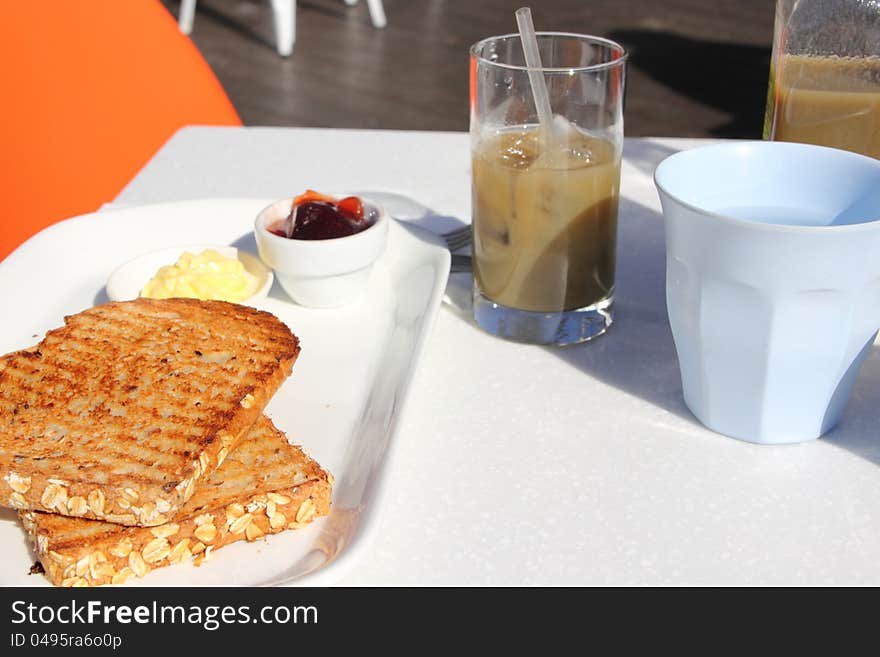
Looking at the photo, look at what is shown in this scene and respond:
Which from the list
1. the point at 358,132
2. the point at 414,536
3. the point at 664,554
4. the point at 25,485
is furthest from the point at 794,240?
→ the point at 358,132

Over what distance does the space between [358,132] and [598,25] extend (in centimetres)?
414

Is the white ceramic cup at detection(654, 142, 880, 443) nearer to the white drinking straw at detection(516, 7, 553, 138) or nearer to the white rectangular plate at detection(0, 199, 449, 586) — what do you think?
the white drinking straw at detection(516, 7, 553, 138)

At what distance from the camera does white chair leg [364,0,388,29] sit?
217 inches

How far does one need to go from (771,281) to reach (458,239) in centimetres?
55

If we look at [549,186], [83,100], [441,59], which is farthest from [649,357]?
[441,59]

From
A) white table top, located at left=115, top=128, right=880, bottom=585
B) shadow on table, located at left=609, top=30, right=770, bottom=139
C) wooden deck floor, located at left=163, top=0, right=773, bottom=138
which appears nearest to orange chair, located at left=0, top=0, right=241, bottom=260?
white table top, located at left=115, top=128, right=880, bottom=585

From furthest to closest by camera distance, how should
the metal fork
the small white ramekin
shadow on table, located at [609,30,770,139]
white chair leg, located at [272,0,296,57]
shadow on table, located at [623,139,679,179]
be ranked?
white chair leg, located at [272,0,296,57]
shadow on table, located at [609,30,770,139]
shadow on table, located at [623,139,679,179]
the metal fork
the small white ramekin

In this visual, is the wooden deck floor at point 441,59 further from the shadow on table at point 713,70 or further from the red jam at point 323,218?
the red jam at point 323,218

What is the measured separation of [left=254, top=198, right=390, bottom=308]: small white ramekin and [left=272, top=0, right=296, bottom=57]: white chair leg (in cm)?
413

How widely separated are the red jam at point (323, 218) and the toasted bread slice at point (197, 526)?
40cm

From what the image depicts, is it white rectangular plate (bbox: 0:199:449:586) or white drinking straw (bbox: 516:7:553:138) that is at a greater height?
white drinking straw (bbox: 516:7:553:138)

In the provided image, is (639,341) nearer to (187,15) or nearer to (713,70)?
(713,70)

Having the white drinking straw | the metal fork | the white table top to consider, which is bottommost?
the white table top
